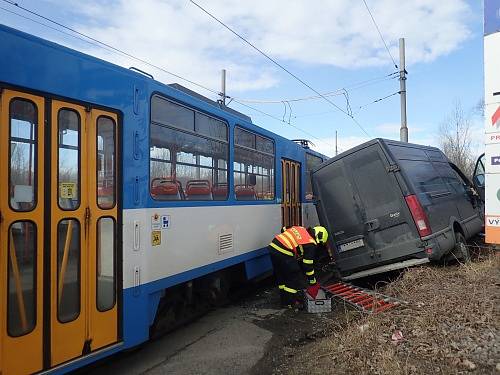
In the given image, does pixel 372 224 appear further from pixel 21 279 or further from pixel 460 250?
pixel 21 279

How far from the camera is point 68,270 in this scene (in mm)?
3699

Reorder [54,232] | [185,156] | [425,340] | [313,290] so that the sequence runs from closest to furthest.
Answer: [54,232], [425,340], [185,156], [313,290]

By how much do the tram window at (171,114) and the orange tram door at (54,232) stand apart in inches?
28.6

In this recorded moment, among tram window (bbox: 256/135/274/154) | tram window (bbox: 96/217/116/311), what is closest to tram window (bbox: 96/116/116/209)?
tram window (bbox: 96/217/116/311)

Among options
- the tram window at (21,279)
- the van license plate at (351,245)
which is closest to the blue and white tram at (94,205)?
the tram window at (21,279)

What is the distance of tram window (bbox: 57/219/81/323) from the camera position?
3623 mm

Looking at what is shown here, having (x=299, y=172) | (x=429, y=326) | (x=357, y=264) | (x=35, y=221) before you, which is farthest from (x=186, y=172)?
(x=299, y=172)

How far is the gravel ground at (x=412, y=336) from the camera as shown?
3695 mm

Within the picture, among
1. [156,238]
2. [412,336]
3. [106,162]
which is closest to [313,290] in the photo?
[412,336]

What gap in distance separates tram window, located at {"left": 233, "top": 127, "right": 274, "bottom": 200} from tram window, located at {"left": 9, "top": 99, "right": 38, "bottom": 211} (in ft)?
11.7

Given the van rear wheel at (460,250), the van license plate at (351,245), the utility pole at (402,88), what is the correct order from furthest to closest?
the utility pole at (402,88) → the van rear wheel at (460,250) → the van license plate at (351,245)

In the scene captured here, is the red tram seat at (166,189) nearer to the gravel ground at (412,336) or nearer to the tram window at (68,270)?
the tram window at (68,270)

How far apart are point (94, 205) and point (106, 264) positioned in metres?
0.55

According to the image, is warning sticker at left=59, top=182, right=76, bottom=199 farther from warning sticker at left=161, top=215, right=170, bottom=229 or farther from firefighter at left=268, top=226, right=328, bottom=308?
firefighter at left=268, top=226, right=328, bottom=308
